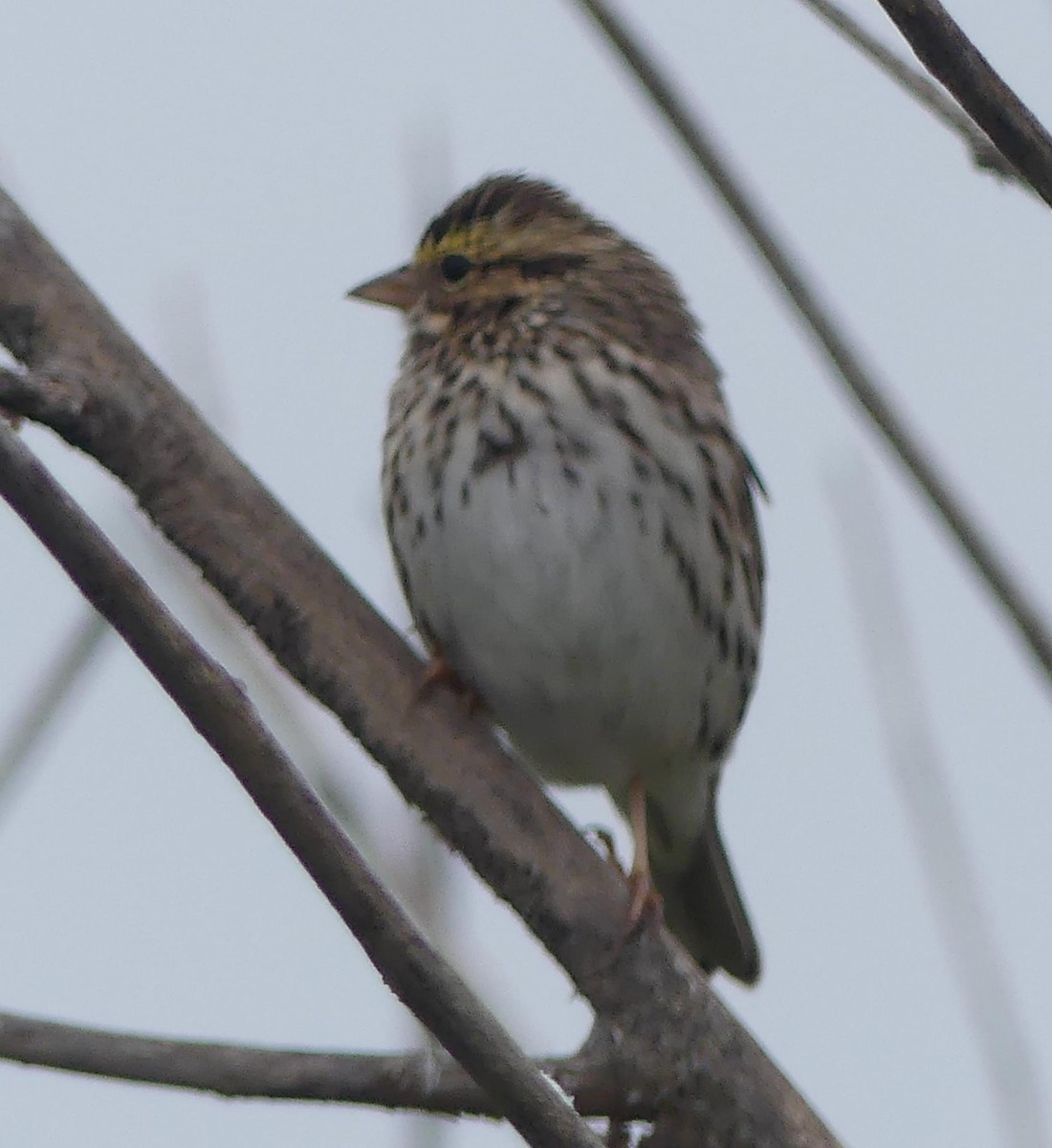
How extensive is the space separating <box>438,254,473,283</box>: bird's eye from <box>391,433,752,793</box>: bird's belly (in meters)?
0.73

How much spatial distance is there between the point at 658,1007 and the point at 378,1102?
0.79m

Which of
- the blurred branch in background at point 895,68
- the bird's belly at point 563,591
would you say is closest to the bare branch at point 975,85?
the blurred branch in background at point 895,68

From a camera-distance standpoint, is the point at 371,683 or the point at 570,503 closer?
the point at 371,683

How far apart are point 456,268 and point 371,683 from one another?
1753mm

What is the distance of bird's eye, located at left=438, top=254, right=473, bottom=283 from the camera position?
4.96 metres

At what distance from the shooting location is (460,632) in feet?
14.4

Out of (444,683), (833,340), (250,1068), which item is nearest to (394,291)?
(444,683)

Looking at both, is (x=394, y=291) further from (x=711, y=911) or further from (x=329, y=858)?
(x=329, y=858)

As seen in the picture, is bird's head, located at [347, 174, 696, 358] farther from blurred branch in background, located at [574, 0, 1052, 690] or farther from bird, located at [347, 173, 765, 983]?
blurred branch in background, located at [574, 0, 1052, 690]

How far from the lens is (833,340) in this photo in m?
2.96

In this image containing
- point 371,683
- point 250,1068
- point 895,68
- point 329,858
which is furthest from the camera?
point 371,683

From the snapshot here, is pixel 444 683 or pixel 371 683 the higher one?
pixel 371 683

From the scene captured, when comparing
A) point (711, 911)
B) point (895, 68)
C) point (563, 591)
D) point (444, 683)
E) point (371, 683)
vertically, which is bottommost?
point (711, 911)

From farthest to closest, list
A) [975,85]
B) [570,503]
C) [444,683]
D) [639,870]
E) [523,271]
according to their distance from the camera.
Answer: [523,271], [570,503], [639,870], [444,683], [975,85]
